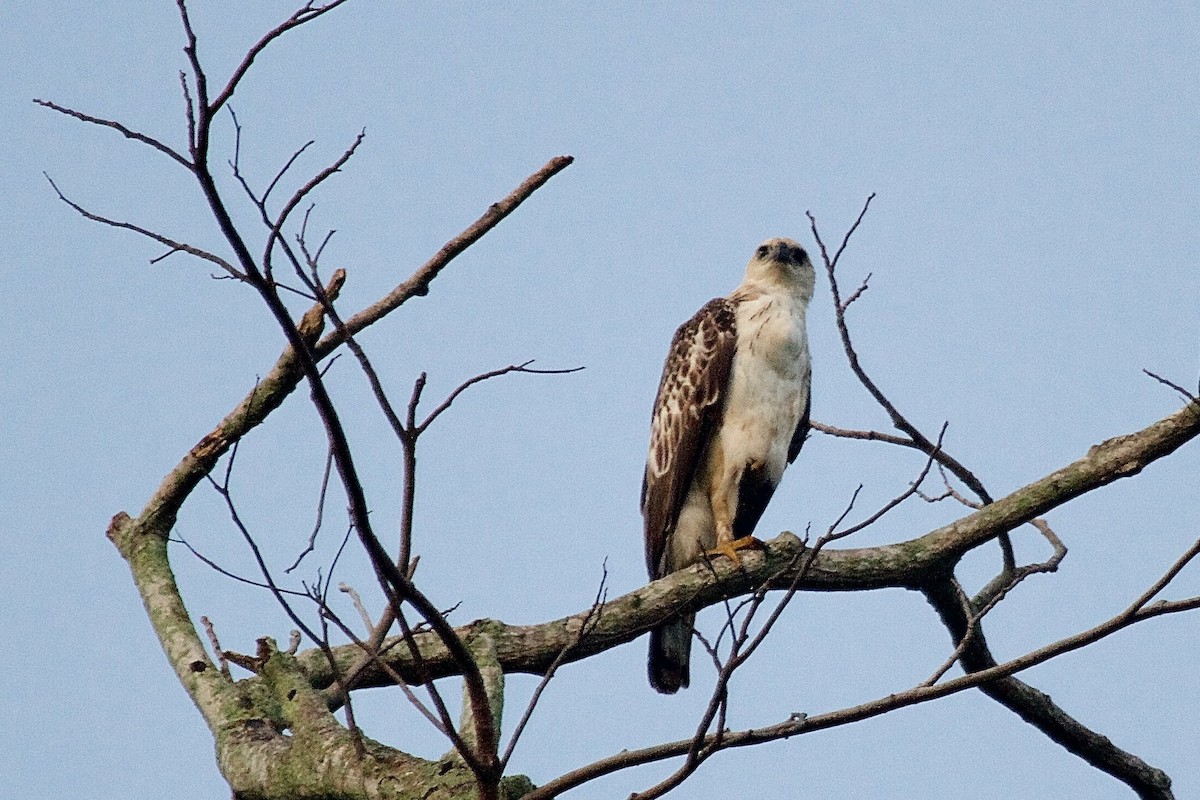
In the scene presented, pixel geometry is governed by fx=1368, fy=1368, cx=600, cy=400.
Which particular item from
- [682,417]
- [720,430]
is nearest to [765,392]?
[720,430]

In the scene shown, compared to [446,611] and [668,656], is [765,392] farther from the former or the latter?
[446,611]

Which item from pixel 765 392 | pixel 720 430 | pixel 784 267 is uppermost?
pixel 784 267

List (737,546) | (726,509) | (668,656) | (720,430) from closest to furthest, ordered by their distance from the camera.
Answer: (737,546)
(668,656)
(726,509)
(720,430)

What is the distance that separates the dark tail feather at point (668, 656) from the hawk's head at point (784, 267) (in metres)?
2.05

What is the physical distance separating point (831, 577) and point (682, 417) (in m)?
1.82

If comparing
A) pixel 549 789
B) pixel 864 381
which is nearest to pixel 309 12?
pixel 549 789

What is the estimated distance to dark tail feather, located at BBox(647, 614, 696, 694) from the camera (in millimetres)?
6285

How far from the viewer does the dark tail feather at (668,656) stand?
629cm

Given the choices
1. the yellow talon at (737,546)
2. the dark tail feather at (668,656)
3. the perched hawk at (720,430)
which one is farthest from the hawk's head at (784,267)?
the dark tail feather at (668,656)

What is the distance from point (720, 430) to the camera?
665 cm

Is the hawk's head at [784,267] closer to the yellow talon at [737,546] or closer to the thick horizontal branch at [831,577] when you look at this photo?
the yellow talon at [737,546]

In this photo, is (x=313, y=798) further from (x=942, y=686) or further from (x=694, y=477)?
(x=694, y=477)

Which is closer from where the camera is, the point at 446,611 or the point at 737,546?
the point at 446,611

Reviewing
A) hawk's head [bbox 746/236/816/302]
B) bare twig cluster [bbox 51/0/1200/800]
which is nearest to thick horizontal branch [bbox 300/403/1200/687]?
bare twig cluster [bbox 51/0/1200/800]
